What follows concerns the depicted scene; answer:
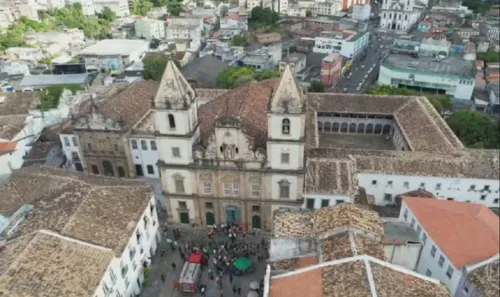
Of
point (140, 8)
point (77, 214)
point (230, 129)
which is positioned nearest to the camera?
point (77, 214)

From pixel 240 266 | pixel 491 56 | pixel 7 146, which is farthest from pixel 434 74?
pixel 7 146

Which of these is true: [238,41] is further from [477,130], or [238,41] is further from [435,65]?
[477,130]

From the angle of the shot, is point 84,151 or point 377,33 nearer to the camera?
point 84,151

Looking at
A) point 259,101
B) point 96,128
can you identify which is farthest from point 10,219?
point 259,101

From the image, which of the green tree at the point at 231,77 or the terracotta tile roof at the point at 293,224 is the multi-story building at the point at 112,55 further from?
the terracotta tile roof at the point at 293,224

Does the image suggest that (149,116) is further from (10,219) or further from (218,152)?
(10,219)

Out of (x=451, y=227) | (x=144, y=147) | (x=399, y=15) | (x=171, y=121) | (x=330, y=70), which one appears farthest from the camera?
(x=399, y=15)
